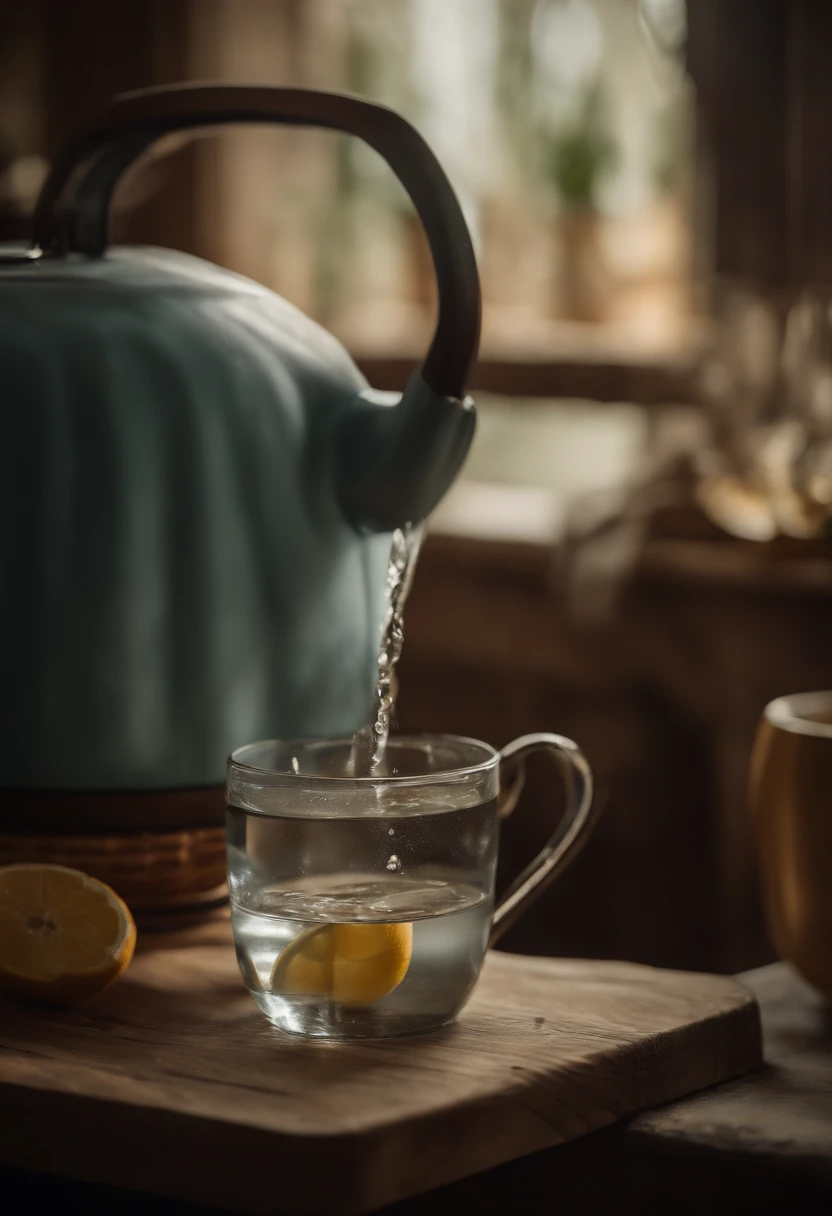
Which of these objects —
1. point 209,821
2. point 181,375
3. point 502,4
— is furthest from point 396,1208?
point 502,4

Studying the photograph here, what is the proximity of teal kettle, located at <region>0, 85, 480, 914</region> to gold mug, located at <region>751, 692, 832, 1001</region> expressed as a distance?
0.51ft

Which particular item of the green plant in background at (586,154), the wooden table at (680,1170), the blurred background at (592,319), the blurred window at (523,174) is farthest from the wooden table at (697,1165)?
the green plant in background at (586,154)

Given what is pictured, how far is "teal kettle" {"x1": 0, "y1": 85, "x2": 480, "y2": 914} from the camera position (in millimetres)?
555

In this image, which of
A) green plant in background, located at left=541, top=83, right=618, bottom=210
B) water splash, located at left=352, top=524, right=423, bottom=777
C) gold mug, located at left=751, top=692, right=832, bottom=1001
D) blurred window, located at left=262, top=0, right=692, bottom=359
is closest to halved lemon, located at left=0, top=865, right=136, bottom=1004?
water splash, located at left=352, top=524, right=423, bottom=777

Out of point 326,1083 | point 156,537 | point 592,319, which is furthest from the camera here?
point 592,319

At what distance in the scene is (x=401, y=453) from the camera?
0.57 metres

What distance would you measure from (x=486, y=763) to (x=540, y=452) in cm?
151

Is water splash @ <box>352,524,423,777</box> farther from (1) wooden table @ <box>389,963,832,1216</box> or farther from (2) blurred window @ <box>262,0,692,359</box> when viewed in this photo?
(2) blurred window @ <box>262,0,692,359</box>

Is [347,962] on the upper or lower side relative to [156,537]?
lower

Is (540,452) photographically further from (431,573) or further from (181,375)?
(181,375)

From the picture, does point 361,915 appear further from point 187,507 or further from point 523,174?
point 523,174

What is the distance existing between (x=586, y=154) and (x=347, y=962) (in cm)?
136

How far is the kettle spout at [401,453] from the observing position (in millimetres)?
572

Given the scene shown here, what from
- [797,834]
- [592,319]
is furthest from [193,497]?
[592,319]
